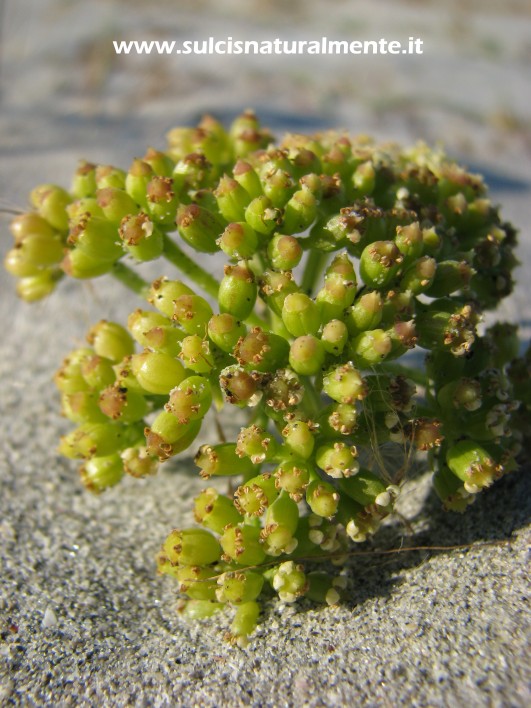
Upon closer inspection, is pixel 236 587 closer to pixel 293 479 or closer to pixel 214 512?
pixel 214 512

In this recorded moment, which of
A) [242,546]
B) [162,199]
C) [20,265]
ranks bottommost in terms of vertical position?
[242,546]

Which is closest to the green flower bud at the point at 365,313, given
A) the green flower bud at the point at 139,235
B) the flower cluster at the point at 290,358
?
the flower cluster at the point at 290,358

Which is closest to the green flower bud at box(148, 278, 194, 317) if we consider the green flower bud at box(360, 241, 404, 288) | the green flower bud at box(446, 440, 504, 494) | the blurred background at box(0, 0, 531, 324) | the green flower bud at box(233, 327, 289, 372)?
the green flower bud at box(233, 327, 289, 372)

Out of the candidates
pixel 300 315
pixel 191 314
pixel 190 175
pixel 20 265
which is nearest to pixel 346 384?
pixel 300 315

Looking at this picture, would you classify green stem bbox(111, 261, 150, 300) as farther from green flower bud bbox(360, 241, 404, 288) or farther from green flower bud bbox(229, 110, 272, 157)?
green flower bud bbox(360, 241, 404, 288)

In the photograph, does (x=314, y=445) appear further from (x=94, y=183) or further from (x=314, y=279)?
(x=94, y=183)
